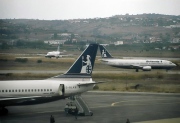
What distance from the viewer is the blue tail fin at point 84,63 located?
20.6m

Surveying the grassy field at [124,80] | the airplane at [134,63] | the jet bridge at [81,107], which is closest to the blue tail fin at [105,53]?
the airplane at [134,63]

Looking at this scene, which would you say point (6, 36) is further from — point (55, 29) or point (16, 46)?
point (55, 29)

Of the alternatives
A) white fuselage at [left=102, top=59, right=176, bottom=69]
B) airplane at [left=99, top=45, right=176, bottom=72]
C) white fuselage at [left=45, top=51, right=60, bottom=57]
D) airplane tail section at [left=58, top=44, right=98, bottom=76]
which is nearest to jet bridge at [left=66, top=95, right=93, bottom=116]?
airplane tail section at [left=58, top=44, right=98, bottom=76]

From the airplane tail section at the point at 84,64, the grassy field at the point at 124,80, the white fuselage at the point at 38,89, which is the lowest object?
the grassy field at the point at 124,80

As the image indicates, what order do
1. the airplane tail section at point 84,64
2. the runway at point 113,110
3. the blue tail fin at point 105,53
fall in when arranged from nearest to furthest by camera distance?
the runway at point 113,110 < the airplane tail section at point 84,64 < the blue tail fin at point 105,53

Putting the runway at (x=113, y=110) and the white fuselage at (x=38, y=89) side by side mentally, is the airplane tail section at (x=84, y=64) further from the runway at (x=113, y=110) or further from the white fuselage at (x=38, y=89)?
the runway at (x=113, y=110)

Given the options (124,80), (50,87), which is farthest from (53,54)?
(50,87)

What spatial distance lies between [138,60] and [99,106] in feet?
87.6

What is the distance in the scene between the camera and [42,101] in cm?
1922

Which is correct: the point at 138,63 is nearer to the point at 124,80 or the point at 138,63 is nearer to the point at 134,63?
the point at 134,63

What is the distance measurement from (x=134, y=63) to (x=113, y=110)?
28.5 meters

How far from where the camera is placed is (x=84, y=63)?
2077 cm

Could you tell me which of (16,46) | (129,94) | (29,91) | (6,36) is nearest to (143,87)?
(129,94)

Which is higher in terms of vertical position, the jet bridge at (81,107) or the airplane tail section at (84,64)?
the airplane tail section at (84,64)
